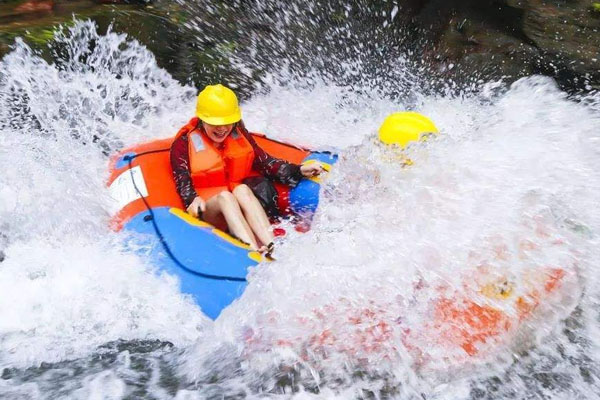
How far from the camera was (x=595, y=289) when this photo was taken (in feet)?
13.0

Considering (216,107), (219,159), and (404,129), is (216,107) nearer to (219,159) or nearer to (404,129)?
(219,159)

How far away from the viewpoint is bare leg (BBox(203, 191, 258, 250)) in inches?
158

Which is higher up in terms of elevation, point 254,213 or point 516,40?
point 516,40

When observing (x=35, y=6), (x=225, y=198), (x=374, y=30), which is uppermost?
(x=374, y=30)

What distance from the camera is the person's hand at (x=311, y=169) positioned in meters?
4.49

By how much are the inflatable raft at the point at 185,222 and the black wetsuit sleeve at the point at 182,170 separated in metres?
0.12

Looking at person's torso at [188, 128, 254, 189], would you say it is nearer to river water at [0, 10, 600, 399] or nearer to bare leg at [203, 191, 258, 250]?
bare leg at [203, 191, 258, 250]

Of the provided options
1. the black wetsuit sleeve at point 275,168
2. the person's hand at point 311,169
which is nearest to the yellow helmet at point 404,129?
the person's hand at point 311,169

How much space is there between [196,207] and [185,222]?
206mm

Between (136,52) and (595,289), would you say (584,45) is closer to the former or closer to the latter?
(595,289)

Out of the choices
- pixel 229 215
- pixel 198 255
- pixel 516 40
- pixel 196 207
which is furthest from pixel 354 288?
pixel 516 40

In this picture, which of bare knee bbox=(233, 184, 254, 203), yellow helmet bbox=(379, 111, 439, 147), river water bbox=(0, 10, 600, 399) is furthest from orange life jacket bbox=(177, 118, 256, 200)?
yellow helmet bbox=(379, 111, 439, 147)

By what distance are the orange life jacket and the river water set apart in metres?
0.63

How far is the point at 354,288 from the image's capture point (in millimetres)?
3412
